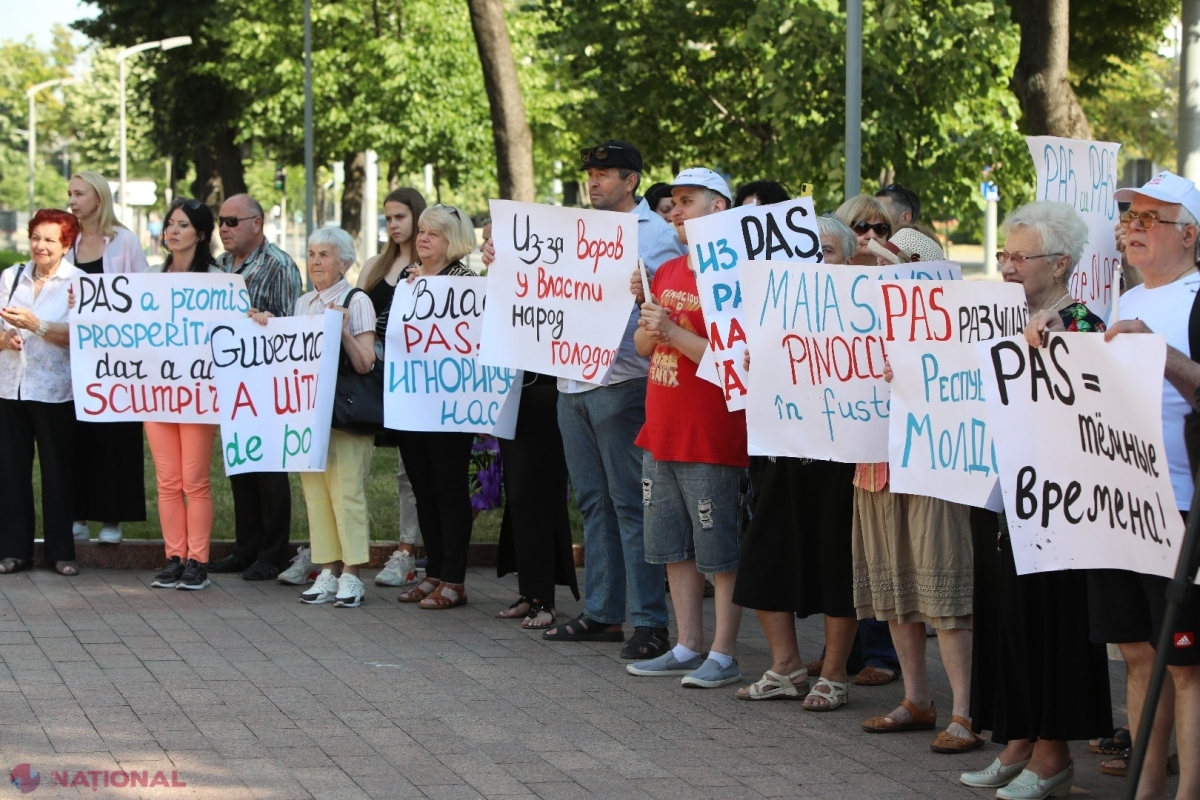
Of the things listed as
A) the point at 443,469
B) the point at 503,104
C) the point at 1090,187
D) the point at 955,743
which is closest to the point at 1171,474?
the point at 955,743

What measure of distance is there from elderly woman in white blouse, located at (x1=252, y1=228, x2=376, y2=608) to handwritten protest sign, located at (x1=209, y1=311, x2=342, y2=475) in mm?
109

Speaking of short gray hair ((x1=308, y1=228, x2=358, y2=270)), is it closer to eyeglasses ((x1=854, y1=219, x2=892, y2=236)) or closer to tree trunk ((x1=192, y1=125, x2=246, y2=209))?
eyeglasses ((x1=854, y1=219, x2=892, y2=236))

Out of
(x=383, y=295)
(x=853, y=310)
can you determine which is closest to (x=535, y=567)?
(x=383, y=295)

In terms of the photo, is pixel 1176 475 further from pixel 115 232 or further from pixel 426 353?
pixel 115 232

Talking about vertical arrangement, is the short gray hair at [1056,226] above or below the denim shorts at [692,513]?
above

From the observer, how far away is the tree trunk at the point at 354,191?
3662cm

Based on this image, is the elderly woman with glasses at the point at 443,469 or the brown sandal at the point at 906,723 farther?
the elderly woman with glasses at the point at 443,469

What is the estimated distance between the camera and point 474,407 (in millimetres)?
7973

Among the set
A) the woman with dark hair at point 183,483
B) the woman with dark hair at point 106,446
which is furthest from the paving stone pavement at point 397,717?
the woman with dark hair at point 106,446

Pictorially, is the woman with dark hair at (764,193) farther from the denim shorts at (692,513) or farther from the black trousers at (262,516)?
the black trousers at (262,516)

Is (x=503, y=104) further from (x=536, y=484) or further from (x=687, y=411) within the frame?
(x=687, y=411)

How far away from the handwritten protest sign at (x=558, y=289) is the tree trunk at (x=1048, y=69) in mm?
6277

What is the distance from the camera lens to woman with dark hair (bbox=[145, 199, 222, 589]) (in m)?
8.59

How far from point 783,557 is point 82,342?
442cm
